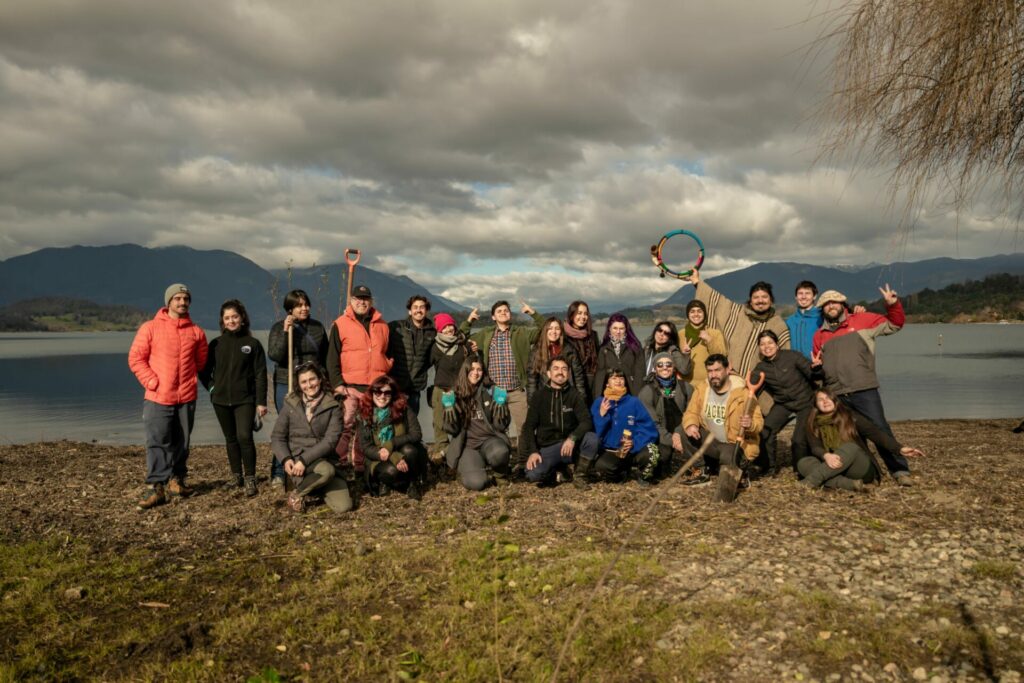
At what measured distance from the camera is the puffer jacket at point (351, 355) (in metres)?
8.40

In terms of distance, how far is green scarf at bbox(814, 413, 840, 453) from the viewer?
7.65 m

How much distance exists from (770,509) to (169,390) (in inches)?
292

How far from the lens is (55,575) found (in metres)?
5.66

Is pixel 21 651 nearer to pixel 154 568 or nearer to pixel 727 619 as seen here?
pixel 154 568

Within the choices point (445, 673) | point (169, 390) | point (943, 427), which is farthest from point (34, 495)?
point (943, 427)

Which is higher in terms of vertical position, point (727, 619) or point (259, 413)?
point (259, 413)

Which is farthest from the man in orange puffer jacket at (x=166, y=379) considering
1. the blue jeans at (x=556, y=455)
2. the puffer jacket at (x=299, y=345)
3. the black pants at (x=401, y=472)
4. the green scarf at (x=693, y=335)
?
the green scarf at (x=693, y=335)

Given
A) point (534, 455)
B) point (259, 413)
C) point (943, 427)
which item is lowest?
point (943, 427)

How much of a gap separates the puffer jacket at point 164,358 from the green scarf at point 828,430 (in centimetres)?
811

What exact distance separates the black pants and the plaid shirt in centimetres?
166

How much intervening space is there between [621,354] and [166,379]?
6.18 metres

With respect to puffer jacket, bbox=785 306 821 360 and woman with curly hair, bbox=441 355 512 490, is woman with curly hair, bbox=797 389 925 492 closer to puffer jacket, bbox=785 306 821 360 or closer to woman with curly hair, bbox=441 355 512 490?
puffer jacket, bbox=785 306 821 360

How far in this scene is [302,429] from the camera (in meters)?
7.71

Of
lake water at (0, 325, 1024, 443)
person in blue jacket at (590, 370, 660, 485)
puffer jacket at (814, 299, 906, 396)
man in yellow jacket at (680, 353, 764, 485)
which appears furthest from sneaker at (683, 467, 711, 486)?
lake water at (0, 325, 1024, 443)
